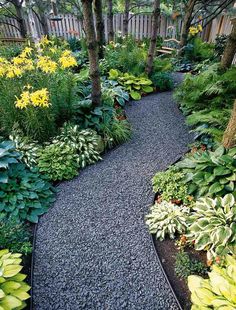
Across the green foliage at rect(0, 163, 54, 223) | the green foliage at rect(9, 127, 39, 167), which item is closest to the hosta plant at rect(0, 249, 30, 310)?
the green foliage at rect(0, 163, 54, 223)

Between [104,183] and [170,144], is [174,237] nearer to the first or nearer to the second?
[104,183]

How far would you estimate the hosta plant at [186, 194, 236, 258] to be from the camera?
7.11 ft

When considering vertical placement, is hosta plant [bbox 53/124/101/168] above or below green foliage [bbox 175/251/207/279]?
above

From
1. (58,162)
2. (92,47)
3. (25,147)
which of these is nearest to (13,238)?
(58,162)

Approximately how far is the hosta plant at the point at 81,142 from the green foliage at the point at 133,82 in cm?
265

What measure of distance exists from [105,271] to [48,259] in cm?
62

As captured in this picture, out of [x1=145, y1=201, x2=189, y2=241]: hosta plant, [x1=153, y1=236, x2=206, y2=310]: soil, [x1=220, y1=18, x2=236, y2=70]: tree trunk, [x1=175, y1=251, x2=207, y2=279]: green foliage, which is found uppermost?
[x1=220, y1=18, x2=236, y2=70]: tree trunk

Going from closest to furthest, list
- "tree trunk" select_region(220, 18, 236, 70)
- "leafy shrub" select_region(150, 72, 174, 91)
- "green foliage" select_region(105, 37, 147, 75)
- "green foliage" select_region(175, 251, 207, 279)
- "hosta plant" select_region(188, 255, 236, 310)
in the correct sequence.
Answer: "hosta plant" select_region(188, 255, 236, 310)
"green foliage" select_region(175, 251, 207, 279)
"tree trunk" select_region(220, 18, 236, 70)
"leafy shrub" select_region(150, 72, 174, 91)
"green foliage" select_region(105, 37, 147, 75)

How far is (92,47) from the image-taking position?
12.5ft

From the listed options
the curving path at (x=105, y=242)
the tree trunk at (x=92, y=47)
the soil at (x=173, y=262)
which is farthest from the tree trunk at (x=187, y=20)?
the soil at (x=173, y=262)

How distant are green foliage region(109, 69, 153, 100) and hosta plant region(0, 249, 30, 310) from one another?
4.96 m

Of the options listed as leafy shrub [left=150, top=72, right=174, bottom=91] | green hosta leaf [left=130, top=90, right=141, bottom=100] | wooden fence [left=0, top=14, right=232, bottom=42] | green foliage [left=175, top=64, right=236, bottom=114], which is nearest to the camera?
green foliage [left=175, top=64, right=236, bottom=114]

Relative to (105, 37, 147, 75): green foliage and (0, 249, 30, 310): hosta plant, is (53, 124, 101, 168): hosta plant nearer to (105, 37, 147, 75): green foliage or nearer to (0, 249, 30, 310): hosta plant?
(0, 249, 30, 310): hosta plant

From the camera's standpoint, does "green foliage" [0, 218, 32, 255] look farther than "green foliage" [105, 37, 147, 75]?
No
